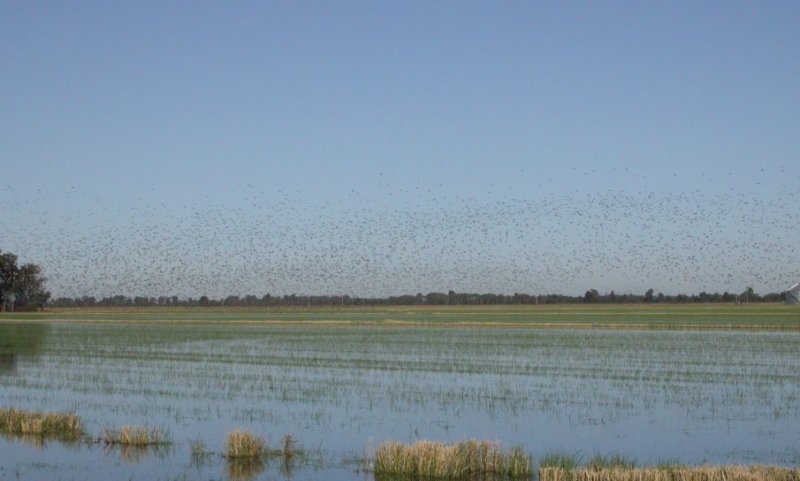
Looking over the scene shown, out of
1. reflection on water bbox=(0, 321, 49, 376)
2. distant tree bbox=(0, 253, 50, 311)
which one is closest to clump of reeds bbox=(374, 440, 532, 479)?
reflection on water bbox=(0, 321, 49, 376)

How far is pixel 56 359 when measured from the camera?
105ft

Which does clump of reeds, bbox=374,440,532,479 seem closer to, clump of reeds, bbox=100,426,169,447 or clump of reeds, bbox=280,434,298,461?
clump of reeds, bbox=280,434,298,461

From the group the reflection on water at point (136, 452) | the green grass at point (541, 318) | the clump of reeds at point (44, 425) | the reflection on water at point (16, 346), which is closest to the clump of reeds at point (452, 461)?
the reflection on water at point (136, 452)

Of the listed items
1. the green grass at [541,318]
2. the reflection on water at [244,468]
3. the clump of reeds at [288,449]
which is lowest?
the reflection on water at [244,468]

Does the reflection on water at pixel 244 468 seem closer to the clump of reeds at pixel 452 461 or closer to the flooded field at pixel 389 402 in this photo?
the flooded field at pixel 389 402

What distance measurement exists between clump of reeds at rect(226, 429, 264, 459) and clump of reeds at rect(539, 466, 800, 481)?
455cm

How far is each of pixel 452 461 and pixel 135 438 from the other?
5.61 meters

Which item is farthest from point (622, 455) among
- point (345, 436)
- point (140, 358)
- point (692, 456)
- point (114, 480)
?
point (140, 358)

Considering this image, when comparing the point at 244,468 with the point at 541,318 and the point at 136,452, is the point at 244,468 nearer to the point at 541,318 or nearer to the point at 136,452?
the point at 136,452

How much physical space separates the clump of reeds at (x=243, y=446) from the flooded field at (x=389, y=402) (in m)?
0.21

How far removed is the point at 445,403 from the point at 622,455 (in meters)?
6.24

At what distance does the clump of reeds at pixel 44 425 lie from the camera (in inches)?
617

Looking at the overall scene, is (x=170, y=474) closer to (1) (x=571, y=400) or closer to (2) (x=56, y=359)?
(1) (x=571, y=400)

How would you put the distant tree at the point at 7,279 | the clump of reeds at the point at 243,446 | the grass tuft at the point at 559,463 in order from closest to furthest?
the grass tuft at the point at 559,463
the clump of reeds at the point at 243,446
the distant tree at the point at 7,279
